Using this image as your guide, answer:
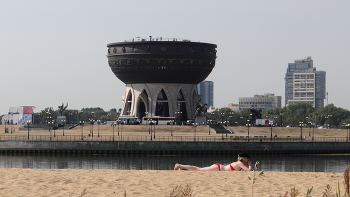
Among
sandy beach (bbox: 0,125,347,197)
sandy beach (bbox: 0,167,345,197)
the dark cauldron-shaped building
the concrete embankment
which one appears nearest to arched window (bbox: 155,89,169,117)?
the dark cauldron-shaped building

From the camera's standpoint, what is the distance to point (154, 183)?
24844mm

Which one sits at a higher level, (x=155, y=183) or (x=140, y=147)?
(x=155, y=183)

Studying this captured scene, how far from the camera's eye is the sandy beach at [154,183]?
22.1 metres

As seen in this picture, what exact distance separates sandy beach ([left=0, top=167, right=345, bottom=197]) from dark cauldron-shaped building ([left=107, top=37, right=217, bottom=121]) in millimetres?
121519

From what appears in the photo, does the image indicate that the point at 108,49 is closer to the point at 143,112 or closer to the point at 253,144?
the point at 143,112

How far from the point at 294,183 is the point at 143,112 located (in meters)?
143

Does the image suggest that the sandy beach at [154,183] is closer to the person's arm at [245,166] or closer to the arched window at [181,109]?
the person's arm at [245,166]

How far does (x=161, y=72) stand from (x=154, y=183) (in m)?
129

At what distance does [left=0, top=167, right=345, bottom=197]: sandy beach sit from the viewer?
22.1m

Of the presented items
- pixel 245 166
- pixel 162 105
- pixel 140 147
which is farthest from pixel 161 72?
pixel 245 166

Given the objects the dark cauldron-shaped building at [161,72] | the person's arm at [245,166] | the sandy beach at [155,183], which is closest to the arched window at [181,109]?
the dark cauldron-shaped building at [161,72]

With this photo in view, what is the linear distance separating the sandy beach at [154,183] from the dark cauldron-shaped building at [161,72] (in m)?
122

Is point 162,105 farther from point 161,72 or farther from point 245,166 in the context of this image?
point 245,166

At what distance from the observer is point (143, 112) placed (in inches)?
6629
